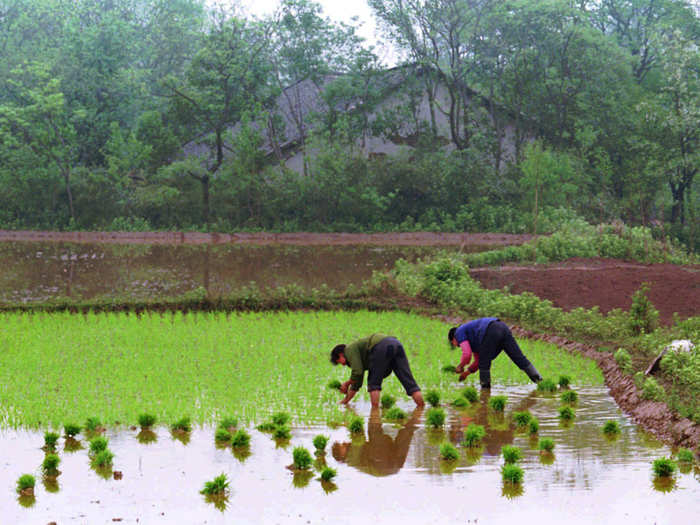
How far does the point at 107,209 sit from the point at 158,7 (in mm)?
15202

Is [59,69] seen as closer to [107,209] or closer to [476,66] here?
[107,209]

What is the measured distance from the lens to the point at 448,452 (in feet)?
26.8

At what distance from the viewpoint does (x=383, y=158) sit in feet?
136

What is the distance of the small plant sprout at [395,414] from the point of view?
32.4 feet

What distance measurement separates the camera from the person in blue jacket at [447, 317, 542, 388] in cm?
1140

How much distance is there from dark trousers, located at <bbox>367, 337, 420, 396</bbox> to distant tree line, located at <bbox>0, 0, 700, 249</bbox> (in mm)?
29104

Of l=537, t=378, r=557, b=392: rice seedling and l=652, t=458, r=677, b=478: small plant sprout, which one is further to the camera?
l=537, t=378, r=557, b=392: rice seedling

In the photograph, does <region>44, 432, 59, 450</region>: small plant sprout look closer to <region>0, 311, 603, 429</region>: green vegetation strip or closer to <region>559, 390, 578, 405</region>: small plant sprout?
<region>0, 311, 603, 429</region>: green vegetation strip

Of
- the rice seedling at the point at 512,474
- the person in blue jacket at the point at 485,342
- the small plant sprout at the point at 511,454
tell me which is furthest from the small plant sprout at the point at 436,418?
the rice seedling at the point at 512,474

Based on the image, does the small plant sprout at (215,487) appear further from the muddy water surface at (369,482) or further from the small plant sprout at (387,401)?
the small plant sprout at (387,401)

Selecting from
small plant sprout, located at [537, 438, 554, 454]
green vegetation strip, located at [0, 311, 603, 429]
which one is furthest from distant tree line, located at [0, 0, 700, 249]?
small plant sprout, located at [537, 438, 554, 454]

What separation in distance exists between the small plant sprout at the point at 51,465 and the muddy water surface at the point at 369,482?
0.26ft

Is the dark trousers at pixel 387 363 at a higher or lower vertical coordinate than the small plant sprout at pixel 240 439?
higher

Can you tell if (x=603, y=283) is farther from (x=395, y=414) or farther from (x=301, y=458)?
(x=301, y=458)
